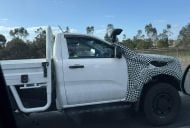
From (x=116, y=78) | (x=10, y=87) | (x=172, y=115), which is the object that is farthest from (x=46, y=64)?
(x=172, y=115)

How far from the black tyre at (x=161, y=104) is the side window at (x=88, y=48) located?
1.12m

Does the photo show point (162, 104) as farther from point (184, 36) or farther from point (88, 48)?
point (184, 36)

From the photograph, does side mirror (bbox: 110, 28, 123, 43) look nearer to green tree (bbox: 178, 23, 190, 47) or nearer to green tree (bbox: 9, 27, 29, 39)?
green tree (bbox: 9, 27, 29, 39)

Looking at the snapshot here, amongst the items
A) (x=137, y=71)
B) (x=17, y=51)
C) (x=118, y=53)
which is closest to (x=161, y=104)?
(x=137, y=71)

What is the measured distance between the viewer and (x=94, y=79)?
7.83 meters

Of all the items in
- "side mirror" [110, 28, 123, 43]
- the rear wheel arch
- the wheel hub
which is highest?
"side mirror" [110, 28, 123, 43]

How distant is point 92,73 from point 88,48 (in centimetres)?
60

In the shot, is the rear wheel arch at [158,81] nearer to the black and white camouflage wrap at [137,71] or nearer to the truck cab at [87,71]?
the black and white camouflage wrap at [137,71]

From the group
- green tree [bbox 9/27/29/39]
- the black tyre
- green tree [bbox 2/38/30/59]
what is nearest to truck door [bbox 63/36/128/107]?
the black tyre

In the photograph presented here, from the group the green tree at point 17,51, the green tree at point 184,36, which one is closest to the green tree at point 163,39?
the green tree at point 184,36

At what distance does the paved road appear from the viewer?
818 centimetres

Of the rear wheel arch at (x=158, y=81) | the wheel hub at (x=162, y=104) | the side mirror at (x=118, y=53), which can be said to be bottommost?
the wheel hub at (x=162, y=104)

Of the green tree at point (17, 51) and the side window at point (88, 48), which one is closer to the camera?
the side window at point (88, 48)

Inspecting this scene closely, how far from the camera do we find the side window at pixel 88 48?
7.96m
